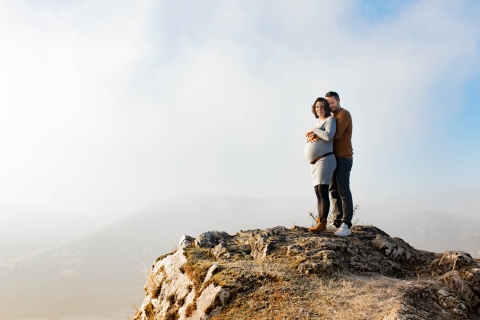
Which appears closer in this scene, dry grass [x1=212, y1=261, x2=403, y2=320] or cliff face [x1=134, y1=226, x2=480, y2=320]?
dry grass [x1=212, y1=261, x2=403, y2=320]

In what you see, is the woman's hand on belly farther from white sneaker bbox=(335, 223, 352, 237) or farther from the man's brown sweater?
white sneaker bbox=(335, 223, 352, 237)

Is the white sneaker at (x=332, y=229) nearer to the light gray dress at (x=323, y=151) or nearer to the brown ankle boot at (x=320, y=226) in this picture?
the brown ankle boot at (x=320, y=226)

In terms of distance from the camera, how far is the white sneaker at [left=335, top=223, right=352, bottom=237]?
31.3ft

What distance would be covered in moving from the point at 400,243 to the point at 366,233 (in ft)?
2.97

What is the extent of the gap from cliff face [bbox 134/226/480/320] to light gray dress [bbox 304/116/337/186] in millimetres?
1541

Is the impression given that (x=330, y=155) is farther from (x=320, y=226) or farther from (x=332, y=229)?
(x=332, y=229)

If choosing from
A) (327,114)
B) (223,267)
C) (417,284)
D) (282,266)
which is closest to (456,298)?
(417,284)

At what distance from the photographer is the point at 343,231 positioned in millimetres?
9602

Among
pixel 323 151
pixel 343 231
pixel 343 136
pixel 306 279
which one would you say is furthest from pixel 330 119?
pixel 306 279

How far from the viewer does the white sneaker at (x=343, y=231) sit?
9.55 metres

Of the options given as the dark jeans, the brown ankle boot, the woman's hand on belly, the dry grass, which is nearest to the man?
the dark jeans

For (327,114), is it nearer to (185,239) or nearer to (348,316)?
(185,239)

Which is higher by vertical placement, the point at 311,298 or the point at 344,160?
the point at 344,160

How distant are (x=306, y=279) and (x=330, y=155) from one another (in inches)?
153
